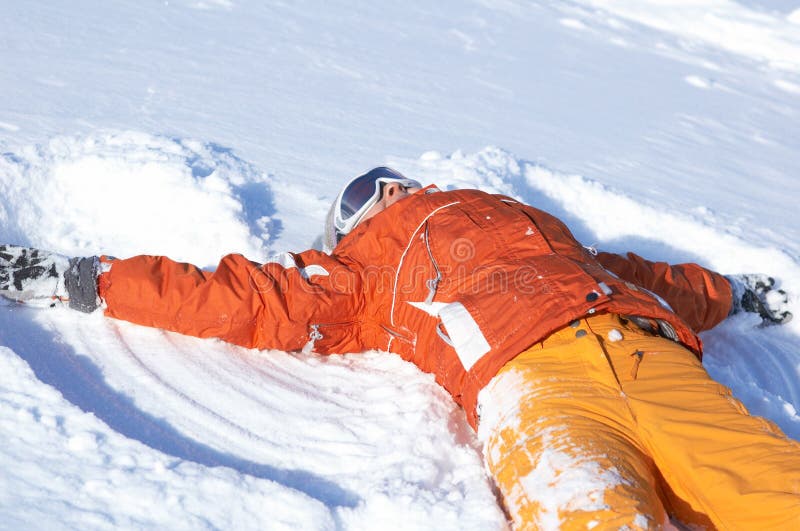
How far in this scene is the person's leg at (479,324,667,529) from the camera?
1.88 meters

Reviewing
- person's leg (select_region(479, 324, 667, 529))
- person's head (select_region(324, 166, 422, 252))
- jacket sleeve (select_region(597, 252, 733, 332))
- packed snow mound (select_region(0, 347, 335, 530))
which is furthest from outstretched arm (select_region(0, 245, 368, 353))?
jacket sleeve (select_region(597, 252, 733, 332))

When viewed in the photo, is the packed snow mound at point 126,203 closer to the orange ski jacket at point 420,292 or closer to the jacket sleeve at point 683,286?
the orange ski jacket at point 420,292

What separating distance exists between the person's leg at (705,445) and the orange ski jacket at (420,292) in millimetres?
241

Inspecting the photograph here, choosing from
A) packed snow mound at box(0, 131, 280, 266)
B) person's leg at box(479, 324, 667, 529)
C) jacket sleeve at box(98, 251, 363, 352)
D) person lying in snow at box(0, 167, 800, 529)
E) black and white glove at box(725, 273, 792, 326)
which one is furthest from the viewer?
black and white glove at box(725, 273, 792, 326)

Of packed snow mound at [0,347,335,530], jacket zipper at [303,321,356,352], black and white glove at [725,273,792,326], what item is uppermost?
black and white glove at [725,273,792,326]

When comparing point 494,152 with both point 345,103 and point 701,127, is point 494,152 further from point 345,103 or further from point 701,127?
point 701,127

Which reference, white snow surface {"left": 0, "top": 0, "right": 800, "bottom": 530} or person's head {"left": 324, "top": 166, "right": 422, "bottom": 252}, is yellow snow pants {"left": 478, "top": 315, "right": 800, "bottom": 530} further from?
person's head {"left": 324, "top": 166, "right": 422, "bottom": 252}

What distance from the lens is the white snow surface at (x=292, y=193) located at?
6.95 ft

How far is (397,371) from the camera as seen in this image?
2.95 metres

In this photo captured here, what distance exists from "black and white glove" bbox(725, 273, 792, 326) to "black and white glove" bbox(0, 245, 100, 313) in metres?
2.87

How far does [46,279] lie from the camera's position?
2857mm

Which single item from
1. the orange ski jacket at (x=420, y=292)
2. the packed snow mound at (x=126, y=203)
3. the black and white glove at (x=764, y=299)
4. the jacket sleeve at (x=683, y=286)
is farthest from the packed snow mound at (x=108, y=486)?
the black and white glove at (x=764, y=299)

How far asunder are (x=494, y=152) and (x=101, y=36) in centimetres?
331

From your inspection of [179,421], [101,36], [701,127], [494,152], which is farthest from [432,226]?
[701,127]
